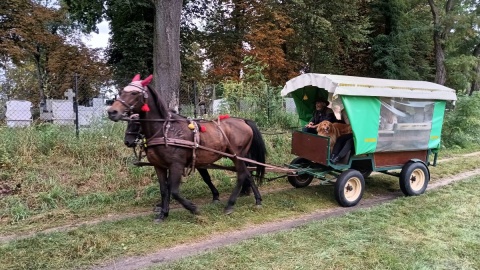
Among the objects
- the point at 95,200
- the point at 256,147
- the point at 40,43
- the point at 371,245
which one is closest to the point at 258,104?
the point at 256,147

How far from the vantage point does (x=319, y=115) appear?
7.06 m

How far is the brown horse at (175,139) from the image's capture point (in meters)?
4.82

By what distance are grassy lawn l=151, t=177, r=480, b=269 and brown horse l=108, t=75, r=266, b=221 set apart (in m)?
1.35

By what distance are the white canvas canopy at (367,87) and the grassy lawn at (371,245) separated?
6.56 ft

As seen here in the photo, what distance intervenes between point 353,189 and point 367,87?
1.86m

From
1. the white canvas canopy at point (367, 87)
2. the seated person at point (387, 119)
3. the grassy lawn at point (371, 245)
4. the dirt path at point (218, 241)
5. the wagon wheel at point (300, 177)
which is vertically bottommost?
the dirt path at point (218, 241)

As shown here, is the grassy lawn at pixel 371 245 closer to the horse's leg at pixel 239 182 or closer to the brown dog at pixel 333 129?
the horse's leg at pixel 239 182

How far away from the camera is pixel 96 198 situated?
243 inches

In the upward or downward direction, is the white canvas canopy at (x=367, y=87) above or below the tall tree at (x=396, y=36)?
below

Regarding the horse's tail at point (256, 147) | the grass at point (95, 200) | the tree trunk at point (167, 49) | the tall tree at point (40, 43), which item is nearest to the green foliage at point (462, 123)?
the grass at point (95, 200)

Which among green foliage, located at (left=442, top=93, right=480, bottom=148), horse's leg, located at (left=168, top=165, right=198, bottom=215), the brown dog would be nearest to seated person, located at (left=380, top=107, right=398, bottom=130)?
the brown dog

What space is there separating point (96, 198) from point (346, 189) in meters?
4.42

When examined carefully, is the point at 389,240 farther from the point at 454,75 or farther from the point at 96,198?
the point at 454,75

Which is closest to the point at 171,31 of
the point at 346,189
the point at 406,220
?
the point at 346,189
